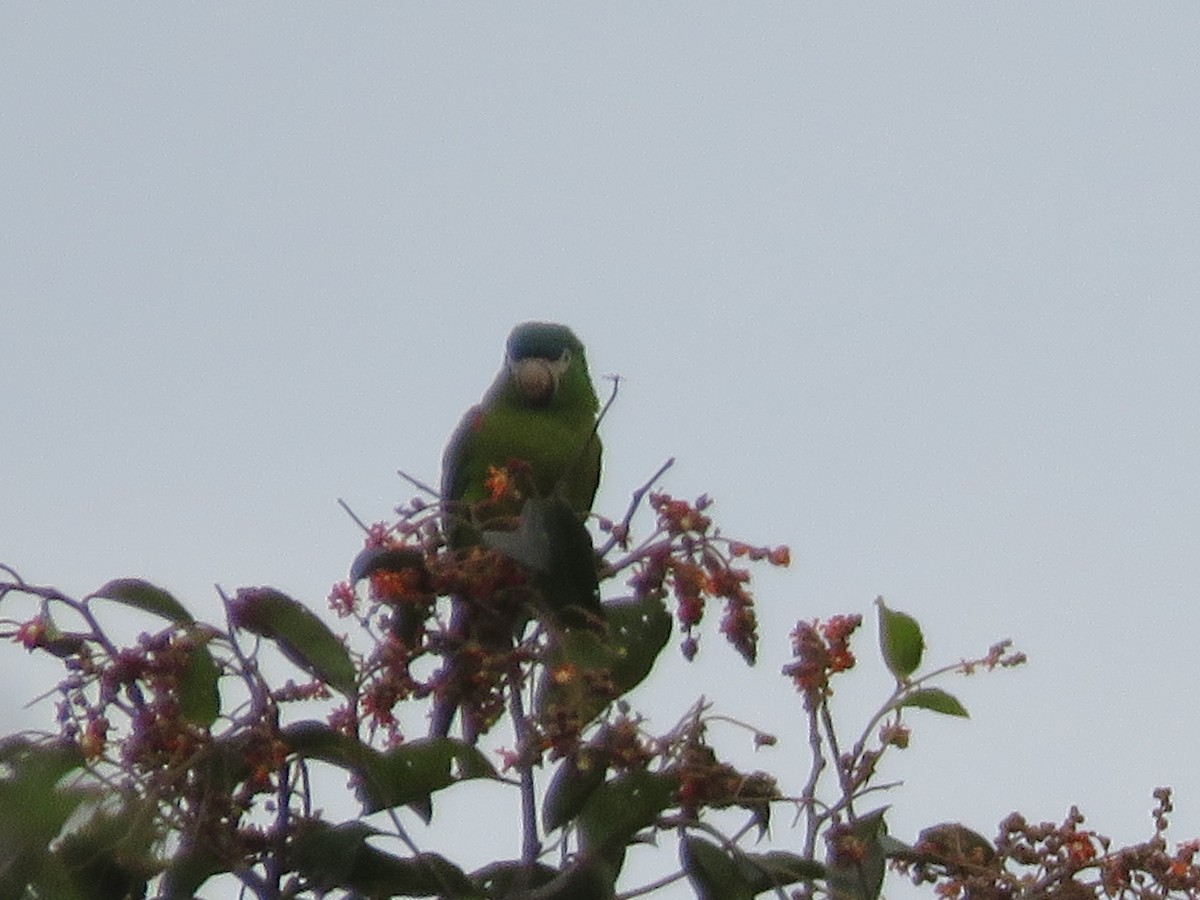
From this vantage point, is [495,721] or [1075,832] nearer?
[495,721]

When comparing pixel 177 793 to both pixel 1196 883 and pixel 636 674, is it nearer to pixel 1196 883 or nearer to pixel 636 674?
pixel 636 674

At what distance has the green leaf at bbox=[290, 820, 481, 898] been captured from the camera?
1722mm

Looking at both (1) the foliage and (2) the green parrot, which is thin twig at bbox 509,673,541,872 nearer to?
(1) the foliage

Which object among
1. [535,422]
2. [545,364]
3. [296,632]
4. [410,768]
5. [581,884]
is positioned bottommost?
[581,884]

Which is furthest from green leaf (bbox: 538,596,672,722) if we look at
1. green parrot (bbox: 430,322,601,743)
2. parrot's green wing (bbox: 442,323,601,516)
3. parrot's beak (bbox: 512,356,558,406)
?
parrot's beak (bbox: 512,356,558,406)

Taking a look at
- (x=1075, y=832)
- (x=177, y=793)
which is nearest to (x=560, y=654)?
(x=177, y=793)

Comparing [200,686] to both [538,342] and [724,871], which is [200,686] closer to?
[724,871]

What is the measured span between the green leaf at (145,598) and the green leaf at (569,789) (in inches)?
14.8

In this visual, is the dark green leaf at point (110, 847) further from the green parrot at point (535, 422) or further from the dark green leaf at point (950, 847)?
the green parrot at point (535, 422)

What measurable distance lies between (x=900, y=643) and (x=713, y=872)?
0.36 m

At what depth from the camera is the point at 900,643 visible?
2.07m

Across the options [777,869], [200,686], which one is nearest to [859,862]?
[777,869]

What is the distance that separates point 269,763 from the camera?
1.66 metres

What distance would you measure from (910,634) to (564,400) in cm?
174
